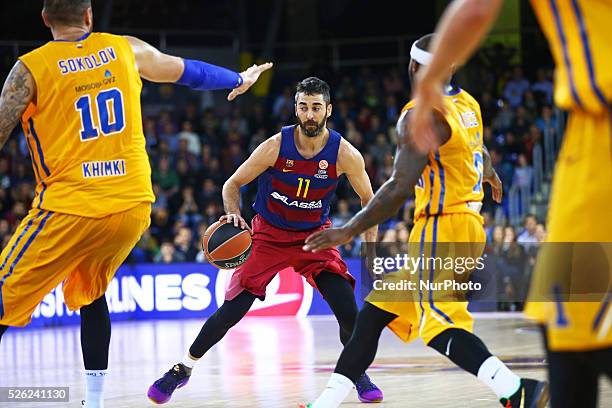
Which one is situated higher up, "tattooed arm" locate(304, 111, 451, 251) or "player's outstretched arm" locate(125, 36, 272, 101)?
"player's outstretched arm" locate(125, 36, 272, 101)

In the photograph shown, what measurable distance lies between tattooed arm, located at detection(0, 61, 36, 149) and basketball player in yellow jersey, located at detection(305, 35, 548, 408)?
1.94 metres

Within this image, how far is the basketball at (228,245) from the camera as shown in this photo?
7.19m

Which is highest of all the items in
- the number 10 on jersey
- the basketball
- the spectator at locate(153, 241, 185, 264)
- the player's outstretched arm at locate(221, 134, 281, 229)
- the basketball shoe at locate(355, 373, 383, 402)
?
the number 10 on jersey

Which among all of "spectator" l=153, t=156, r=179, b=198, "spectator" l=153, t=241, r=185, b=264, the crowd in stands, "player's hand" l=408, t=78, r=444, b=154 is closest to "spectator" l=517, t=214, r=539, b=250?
the crowd in stands

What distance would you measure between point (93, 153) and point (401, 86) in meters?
17.6

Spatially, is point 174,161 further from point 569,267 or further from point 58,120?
point 569,267

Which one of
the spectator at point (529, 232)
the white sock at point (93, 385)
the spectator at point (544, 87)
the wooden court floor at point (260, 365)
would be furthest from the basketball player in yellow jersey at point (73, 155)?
the spectator at point (544, 87)

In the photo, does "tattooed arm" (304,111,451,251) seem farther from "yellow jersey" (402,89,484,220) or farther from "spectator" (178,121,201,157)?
"spectator" (178,121,201,157)

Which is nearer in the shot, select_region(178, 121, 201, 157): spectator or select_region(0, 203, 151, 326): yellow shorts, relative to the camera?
select_region(0, 203, 151, 326): yellow shorts

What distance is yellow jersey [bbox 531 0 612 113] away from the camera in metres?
3.28

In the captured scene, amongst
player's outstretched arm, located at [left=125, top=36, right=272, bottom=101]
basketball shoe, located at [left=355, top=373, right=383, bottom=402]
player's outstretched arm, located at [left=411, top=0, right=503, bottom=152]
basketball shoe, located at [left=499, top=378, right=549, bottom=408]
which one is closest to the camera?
player's outstretched arm, located at [left=411, top=0, right=503, bottom=152]

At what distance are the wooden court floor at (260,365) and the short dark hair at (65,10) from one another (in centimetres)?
288

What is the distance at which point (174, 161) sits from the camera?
786 inches

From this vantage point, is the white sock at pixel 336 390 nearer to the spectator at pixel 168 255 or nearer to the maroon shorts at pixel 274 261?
the maroon shorts at pixel 274 261
